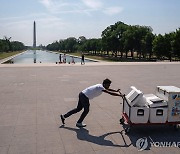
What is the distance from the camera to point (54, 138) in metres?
5.79

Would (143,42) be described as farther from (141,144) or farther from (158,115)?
(141,144)

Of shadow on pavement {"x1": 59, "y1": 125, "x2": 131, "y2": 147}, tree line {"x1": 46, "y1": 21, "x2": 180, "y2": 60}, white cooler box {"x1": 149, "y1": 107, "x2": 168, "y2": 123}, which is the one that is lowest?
shadow on pavement {"x1": 59, "y1": 125, "x2": 131, "y2": 147}

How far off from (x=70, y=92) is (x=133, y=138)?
6.09 m

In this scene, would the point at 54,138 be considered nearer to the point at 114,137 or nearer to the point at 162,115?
the point at 114,137

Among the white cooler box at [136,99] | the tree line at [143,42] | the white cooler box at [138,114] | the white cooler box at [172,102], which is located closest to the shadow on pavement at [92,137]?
the white cooler box at [138,114]

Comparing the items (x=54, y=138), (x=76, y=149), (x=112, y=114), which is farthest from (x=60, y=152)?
(x=112, y=114)

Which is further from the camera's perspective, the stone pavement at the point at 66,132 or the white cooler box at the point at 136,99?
the white cooler box at the point at 136,99

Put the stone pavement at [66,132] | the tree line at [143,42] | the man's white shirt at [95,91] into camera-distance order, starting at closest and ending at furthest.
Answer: the stone pavement at [66,132], the man's white shirt at [95,91], the tree line at [143,42]

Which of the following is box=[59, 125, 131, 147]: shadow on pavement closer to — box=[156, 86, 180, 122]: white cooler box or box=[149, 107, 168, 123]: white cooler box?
box=[149, 107, 168, 123]: white cooler box

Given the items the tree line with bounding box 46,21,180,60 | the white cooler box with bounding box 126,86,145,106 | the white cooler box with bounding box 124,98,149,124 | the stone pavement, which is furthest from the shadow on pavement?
the tree line with bounding box 46,21,180,60

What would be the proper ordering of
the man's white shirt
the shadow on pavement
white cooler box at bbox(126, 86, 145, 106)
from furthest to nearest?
the man's white shirt
white cooler box at bbox(126, 86, 145, 106)
the shadow on pavement

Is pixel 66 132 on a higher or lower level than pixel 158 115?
lower

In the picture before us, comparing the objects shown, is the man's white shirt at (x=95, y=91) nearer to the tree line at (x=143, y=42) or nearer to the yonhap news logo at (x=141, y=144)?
the yonhap news logo at (x=141, y=144)

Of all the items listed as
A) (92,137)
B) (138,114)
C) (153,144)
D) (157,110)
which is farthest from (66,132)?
(157,110)
